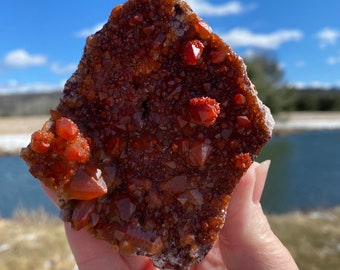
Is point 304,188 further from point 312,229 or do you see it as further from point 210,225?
point 210,225

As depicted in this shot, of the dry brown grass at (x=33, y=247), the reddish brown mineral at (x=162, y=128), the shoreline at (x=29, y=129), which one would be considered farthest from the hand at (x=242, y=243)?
the shoreline at (x=29, y=129)

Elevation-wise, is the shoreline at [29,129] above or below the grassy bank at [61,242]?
above

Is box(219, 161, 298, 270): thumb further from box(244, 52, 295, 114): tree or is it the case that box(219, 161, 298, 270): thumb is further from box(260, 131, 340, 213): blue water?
box(244, 52, 295, 114): tree

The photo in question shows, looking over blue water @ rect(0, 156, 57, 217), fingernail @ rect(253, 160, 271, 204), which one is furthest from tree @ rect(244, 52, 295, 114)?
fingernail @ rect(253, 160, 271, 204)

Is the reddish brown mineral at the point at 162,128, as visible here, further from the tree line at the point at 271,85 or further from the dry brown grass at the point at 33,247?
the tree line at the point at 271,85

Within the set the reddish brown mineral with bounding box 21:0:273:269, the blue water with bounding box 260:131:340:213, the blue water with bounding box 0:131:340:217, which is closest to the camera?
the reddish brown mineral with bounding box 21:0:273:269

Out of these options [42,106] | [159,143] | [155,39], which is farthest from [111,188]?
[42,106]
